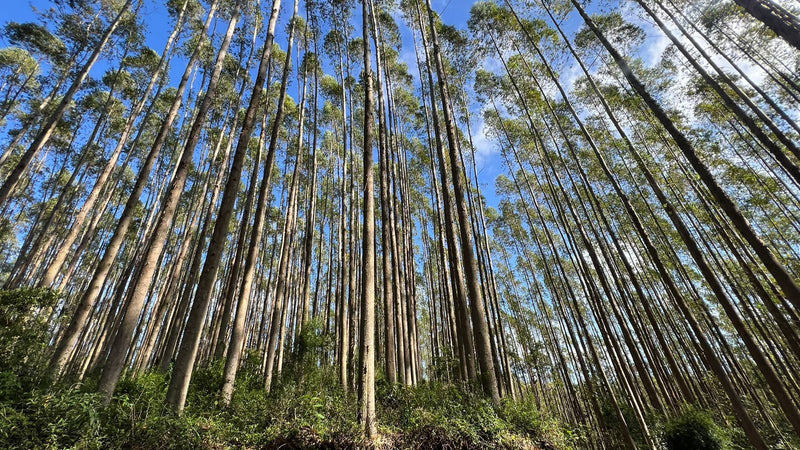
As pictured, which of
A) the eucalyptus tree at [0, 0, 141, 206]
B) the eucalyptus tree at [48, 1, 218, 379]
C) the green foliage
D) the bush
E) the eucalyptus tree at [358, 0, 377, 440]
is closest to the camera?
the green foliage

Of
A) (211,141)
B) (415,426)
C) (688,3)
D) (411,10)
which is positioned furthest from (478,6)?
Answer: (415,426)

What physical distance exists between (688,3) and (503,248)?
15274mm

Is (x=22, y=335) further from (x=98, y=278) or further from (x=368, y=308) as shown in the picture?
(x=368, y=308)

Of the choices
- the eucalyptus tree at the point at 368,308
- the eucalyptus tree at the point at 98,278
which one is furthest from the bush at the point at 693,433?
the eucalyptus tree at the point at 98,278

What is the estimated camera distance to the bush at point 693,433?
5.44 metres

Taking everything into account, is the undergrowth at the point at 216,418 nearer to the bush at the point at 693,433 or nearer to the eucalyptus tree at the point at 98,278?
the eucalyptus tree at the point at 98,278

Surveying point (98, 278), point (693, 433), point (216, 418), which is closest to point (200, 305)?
point (216, 418)

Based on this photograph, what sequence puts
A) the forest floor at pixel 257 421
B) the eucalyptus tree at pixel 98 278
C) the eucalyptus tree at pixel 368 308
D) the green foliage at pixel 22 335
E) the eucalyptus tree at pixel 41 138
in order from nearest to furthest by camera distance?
1. the forest floor at pixel 257 421
2. the green foliage at pixel 22 335
3. the eucalyptus tree at pixel 368 308
4. the eucalyptus tree at pixel 98 278
5. the eucalyptus tree at pixel 41 138

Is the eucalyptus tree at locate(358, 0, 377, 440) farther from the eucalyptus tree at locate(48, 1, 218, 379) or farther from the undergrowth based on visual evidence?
the eucalyptus tree at locate(48, 1, 218, 379)

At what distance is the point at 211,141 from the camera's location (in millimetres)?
14789

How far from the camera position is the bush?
17.8 feet

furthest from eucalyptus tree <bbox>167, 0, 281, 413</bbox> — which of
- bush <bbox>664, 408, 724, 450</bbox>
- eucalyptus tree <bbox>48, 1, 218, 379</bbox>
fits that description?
bush <bbox>664, 408, 724, 450</bbox>

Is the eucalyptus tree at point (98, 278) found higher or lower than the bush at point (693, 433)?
higher

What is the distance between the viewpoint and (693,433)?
5.58 meters
